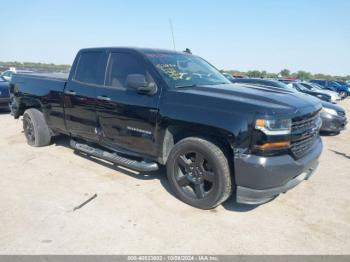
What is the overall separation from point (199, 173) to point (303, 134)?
1293 millimetres

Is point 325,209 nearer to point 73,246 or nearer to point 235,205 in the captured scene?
point 235,205

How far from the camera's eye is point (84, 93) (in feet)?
16.0

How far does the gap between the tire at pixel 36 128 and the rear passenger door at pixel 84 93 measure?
1.02m

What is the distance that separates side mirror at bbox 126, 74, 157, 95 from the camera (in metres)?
3.80

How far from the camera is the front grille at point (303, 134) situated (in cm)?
332

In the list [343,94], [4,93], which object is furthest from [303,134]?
[343,94]

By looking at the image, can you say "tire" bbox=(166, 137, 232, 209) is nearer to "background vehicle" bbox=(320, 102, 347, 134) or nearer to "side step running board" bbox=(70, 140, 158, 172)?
"side step running board" bbox=(70, 140, 158, 172)

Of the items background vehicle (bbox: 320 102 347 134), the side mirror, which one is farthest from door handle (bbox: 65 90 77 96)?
background vehicle (bbox: 320 102 347 134)

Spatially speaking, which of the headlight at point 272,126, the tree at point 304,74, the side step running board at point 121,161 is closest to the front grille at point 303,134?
the headlight at point 272,126

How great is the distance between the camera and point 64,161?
545cm

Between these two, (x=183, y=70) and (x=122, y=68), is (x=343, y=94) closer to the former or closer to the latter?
(x=183, y=70)

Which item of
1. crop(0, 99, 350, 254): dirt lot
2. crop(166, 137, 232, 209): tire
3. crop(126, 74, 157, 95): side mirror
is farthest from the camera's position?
crop(126, 74, 157, 95): side mirror

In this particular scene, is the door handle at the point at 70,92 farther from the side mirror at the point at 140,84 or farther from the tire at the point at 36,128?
the side mirror at the point at 140,84

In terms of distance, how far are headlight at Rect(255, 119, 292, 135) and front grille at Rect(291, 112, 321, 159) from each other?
0.17 m
